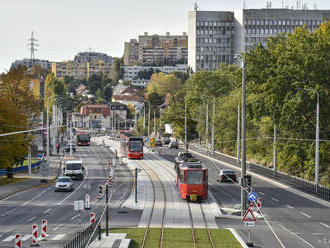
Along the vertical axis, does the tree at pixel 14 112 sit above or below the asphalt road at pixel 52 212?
above

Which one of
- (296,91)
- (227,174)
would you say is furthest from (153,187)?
(296,91)

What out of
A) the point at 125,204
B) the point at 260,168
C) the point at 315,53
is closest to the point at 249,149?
the point at 260,168

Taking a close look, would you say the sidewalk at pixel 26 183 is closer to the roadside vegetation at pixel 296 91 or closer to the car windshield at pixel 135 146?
the car windshield at pixel 135 146

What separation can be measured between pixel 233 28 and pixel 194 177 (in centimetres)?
14325

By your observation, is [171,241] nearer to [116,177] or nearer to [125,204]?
[125,204]

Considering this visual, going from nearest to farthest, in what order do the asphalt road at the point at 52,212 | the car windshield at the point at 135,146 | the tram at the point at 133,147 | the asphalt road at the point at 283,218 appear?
the asphalt road at the point at 283,218
the asphalt road at the point at 52,212
the tram at the point at 133,147
the car windshield at the point at 135,146

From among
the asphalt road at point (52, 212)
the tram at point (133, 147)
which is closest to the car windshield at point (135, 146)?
the tram at point (133, 147)

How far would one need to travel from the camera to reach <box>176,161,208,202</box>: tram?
1848 inches

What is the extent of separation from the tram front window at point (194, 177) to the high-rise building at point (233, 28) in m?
135

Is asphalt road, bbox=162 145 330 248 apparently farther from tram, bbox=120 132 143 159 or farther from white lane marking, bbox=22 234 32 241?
tram, bbox=120 132 143 159

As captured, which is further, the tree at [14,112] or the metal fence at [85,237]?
the tree at [14,112]

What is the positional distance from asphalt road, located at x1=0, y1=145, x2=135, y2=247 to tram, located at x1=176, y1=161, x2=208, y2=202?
5566mm

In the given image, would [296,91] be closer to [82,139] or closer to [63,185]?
[63,185]

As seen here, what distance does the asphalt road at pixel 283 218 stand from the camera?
3169 cm
